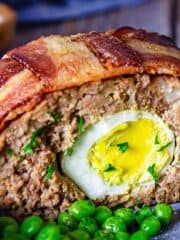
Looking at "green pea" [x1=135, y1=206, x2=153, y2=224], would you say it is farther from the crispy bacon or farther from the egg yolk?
the crispy bacon

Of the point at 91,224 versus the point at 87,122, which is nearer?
the point at 91,224

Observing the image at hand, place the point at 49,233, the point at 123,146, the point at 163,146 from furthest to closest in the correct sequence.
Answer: the point at 163,146 → the point at 123,146 → the point at 49,233

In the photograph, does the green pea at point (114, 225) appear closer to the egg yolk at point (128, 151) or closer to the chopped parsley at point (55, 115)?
the egg yolk at point (128, 151)

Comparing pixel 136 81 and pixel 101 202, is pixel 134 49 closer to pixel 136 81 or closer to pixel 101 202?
pixel 136 81

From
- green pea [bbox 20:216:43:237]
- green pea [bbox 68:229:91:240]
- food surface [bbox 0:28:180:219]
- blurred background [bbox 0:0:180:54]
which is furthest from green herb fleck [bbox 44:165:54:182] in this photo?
blurred background [bbox 0:0:180:54]

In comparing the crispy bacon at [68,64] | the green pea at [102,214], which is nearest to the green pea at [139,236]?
the green pea at [102,214]

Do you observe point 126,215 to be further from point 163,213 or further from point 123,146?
point 123,146

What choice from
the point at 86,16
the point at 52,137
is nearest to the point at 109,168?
the point at 52,137
